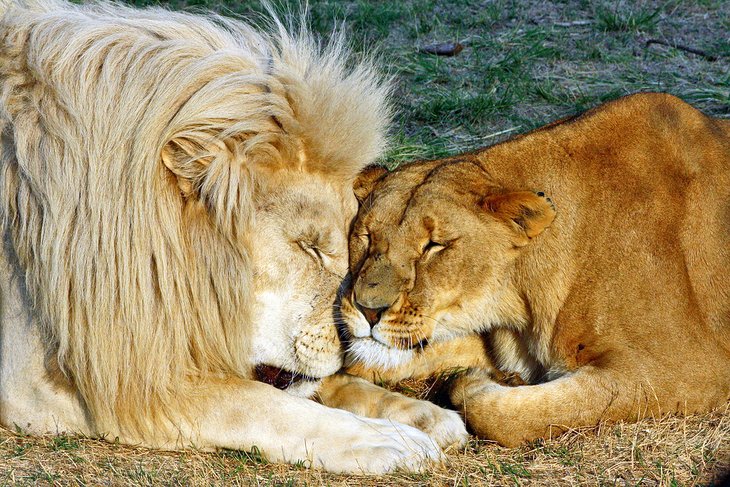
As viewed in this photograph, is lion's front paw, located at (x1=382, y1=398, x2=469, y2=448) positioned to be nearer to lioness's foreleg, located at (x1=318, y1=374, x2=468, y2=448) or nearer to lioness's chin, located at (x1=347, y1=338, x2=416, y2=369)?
lioness's foreleg, located at (x1=318, y1=374, x2=468, y2=448)

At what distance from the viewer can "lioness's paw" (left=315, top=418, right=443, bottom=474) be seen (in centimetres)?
307

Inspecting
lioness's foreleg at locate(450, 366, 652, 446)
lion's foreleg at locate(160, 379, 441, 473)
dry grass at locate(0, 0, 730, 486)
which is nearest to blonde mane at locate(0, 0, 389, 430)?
lion's foreleg at locate(160, 379, 441, 473)

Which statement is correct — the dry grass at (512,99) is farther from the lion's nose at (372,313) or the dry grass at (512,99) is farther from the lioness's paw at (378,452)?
the lion's nose at (372,313)

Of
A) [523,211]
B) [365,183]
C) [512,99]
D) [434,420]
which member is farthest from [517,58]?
[434,420]

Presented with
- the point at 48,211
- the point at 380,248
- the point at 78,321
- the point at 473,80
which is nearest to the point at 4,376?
the point at 78,321

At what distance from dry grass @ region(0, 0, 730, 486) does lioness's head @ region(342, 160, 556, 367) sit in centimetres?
45

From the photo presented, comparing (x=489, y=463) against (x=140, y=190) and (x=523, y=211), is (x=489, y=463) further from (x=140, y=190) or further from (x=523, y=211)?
(x=140, y=190)

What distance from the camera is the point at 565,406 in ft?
10.5

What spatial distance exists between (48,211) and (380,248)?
1.05 m

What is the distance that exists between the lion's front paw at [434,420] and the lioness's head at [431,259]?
6.8 inches

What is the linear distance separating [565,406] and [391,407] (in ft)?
1.95

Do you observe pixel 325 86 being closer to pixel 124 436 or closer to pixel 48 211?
pixel 48 211

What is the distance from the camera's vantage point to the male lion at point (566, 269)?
3.23 metres

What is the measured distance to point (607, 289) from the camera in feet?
11.0
